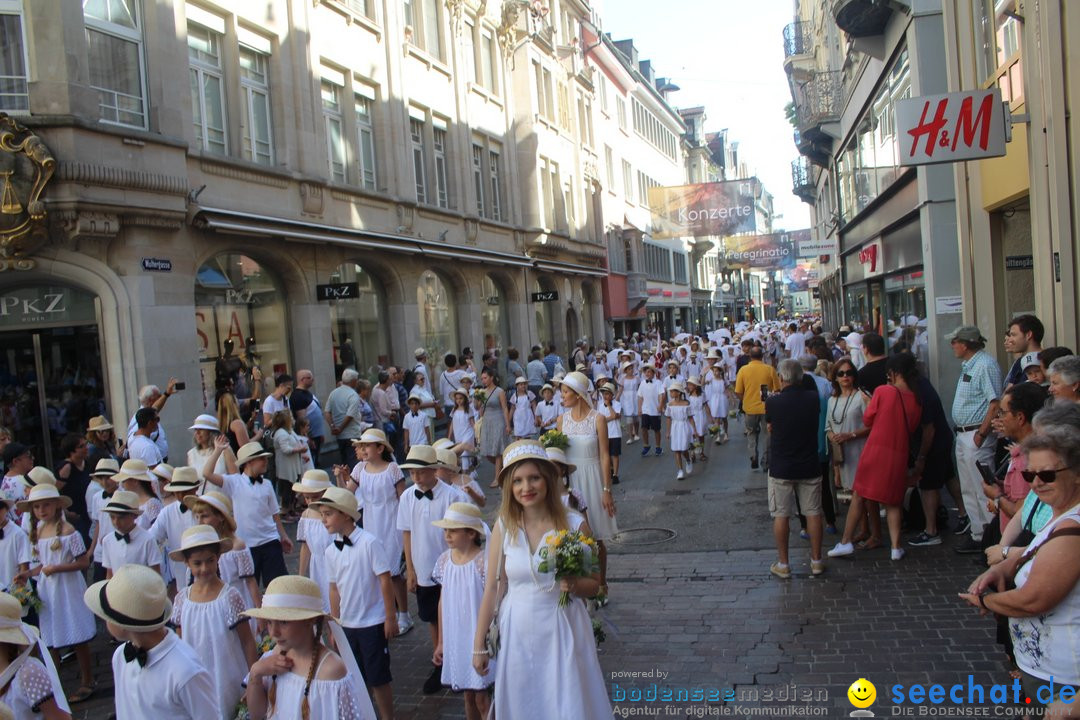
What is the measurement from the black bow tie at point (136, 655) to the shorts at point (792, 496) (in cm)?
553

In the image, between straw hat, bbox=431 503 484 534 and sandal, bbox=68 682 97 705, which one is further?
sandal, bbox=68 682 97 705

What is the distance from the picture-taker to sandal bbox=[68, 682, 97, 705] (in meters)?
6.28

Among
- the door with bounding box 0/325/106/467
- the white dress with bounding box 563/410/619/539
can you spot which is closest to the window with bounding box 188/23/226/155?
the door with bounding box 0/325/106/467

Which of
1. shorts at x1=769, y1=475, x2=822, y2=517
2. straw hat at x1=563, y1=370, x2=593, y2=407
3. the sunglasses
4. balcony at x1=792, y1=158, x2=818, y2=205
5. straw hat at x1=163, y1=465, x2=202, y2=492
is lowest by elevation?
shorts at x1=769, y1=475, x2=822, y2=517

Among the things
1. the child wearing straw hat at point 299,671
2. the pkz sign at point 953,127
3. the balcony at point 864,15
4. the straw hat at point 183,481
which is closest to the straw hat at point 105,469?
the straw hat at point 183,481

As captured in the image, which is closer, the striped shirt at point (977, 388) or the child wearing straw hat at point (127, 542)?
the child wearing straw hat at point (127, 542)

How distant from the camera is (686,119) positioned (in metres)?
76.9

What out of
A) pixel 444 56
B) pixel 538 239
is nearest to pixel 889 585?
pixel 444 56

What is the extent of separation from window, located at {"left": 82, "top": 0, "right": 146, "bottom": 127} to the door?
3.31m

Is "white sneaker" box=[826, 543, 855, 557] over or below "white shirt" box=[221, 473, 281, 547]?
below

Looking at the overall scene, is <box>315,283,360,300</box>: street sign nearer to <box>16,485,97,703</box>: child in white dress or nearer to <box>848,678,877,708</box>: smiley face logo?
<box>16,485,97,703</box>: child in white dress

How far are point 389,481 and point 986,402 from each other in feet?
17.5

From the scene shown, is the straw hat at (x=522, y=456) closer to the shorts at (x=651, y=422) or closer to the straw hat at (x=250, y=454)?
the straw hat at (x=250, y=454)

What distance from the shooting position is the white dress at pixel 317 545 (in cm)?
562
